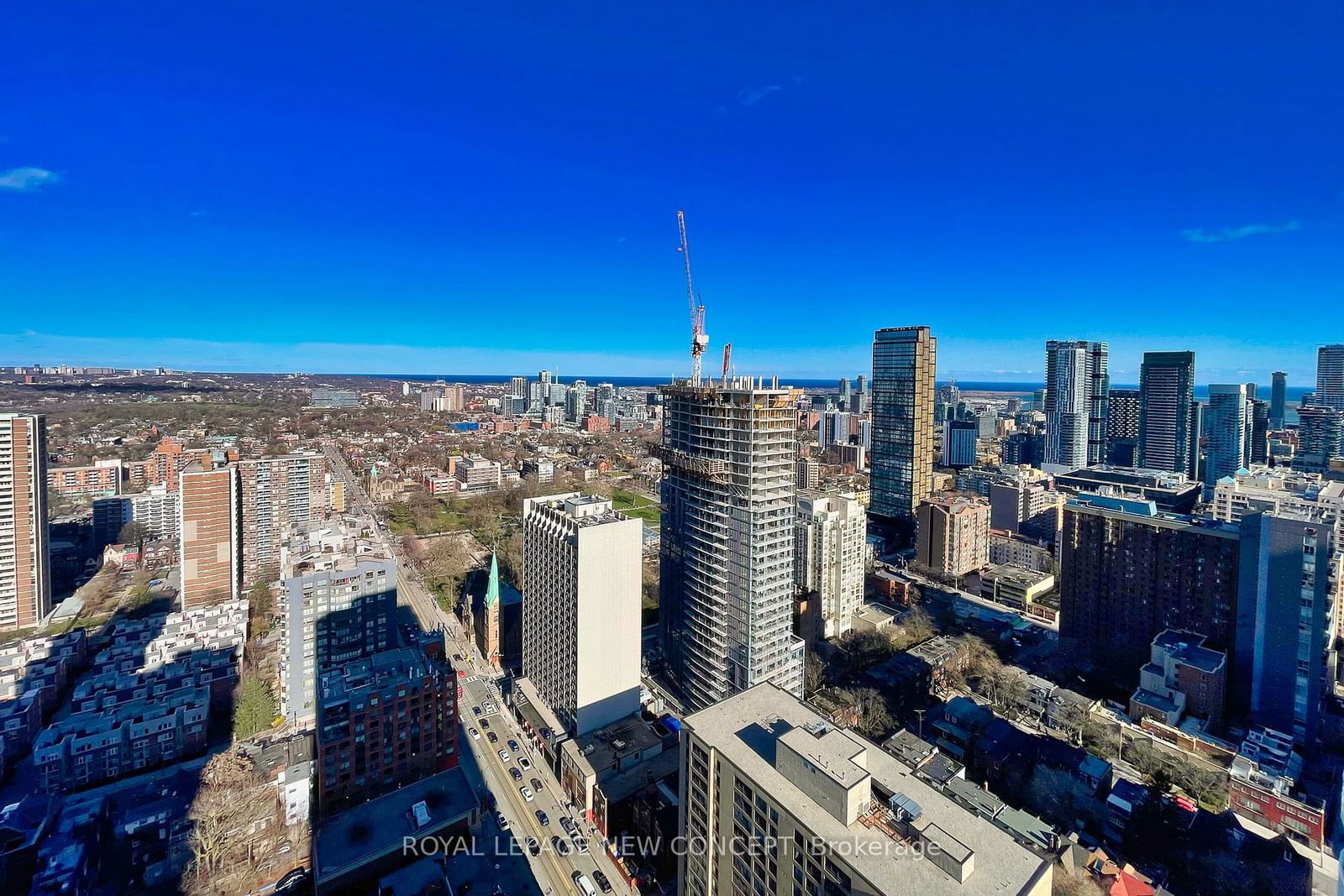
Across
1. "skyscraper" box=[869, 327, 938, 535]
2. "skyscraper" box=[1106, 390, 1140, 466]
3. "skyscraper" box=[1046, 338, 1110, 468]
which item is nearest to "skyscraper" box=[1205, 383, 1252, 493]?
"skyscraper" box=[1106, 390, 1140, 466]

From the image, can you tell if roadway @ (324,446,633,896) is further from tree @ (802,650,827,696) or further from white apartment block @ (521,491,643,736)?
tree @ (802,650,827,696)

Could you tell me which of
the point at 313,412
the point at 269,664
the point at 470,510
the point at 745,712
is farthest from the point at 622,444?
the point at 745,712

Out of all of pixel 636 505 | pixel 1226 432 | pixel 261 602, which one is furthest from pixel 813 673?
pixel 1226 432

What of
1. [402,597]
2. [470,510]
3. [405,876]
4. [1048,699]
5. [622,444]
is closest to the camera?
[405,876]

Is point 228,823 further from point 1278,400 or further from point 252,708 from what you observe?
point 1278,400

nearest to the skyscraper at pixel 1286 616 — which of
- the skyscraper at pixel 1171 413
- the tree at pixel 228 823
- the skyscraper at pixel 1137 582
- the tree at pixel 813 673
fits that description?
the skyscraper at pixel 1137 582

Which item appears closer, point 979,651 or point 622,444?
point 979,651

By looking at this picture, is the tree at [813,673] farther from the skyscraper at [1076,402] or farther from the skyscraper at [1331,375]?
the skyscraper at [1331,375]

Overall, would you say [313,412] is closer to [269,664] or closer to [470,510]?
[470,510]
